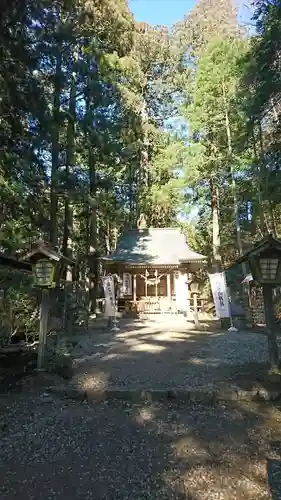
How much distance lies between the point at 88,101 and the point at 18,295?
698cm

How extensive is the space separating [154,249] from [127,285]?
7.46 feet

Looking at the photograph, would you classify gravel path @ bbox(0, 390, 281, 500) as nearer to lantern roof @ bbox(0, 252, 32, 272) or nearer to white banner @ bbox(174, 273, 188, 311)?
lantern roof @ bbox(0, 252, 32, 272)

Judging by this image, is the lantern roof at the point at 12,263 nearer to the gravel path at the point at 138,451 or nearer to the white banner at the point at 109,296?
the gravel path at the point at 138,451

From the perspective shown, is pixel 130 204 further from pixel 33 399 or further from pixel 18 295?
pixel 33 399

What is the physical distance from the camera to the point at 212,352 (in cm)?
698

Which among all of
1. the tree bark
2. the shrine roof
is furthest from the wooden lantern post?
the shrine roof

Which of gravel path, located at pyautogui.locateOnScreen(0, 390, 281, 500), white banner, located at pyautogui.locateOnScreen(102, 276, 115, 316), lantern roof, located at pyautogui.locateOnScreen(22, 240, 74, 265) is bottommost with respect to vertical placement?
gravel path, located at pyautogui.locateOnScreen(0, 390, 281, 500)

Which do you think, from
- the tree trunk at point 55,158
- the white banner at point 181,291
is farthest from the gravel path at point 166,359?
the white banner at point 181,291

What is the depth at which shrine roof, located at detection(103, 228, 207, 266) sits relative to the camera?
16.5 m

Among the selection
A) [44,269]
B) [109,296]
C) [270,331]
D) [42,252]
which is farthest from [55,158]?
[270,331]

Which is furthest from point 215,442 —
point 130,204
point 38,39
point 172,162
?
point 130,204

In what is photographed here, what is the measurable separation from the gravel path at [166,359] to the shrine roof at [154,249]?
6.93 m

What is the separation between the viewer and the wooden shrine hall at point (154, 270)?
650 inches

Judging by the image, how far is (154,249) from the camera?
18.0m
